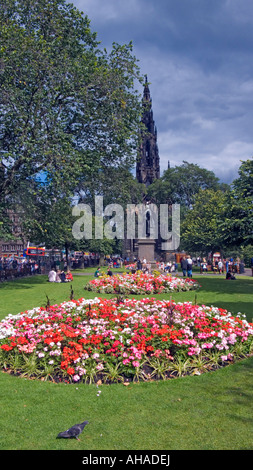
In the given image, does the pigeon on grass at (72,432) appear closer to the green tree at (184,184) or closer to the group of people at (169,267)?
the group of people at (169,267)

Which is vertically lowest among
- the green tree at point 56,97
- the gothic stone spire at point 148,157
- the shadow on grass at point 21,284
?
the shadow on grass at point 21,284

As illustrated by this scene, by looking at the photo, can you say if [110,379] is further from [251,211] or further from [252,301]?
[251,211]

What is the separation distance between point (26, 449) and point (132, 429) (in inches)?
53.5

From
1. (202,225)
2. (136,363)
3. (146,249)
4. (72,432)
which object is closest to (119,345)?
(136,363)

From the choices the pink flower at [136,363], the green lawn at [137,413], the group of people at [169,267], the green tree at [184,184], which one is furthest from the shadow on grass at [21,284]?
the green tree at [184,184]

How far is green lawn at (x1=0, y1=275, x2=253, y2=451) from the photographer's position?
15.3 feet

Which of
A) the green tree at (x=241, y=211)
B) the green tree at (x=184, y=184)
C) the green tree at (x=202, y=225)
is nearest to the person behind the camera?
the green tree at (x=241, y=211)

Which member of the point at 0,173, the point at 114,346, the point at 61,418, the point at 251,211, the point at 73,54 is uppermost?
the point at 73,54

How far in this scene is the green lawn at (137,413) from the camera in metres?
4.68

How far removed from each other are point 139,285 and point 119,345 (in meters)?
11.6

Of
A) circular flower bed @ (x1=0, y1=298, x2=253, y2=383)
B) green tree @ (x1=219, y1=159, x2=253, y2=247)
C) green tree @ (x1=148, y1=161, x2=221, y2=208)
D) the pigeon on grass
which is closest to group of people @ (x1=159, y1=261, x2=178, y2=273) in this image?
green tree @ (x1=219, y1=159, x2=253, y2=247)

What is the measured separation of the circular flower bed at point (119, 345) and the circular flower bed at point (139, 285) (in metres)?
9.36
